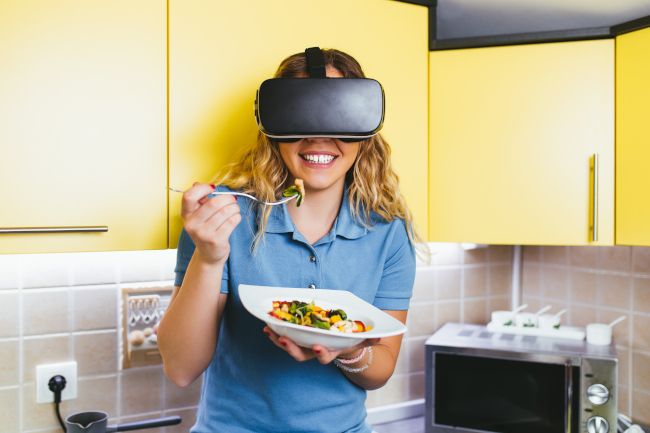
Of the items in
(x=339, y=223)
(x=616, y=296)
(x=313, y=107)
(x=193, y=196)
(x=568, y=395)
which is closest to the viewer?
(x=193, y=196)

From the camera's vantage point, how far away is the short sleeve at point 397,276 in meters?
1.19

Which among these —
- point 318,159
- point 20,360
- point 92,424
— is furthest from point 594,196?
point 20,360

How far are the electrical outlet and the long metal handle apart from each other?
1164 millimetres

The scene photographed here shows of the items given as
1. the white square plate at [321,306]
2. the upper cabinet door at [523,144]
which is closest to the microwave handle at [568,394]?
the upper cabinet door at [523,144]

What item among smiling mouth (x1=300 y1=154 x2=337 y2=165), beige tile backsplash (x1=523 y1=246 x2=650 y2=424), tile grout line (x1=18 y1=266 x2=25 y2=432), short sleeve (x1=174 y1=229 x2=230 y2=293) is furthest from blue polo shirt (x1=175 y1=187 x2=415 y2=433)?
beige tile backsplash (x1=523 y1=246 x2=650 y2=424)

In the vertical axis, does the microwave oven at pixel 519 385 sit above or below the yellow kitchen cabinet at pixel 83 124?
below

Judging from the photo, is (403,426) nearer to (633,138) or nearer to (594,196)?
(594,196)

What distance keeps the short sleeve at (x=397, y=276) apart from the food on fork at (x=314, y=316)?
232 mm

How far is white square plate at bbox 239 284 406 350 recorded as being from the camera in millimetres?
819

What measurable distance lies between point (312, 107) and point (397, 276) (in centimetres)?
40

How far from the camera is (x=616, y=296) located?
1.67 m

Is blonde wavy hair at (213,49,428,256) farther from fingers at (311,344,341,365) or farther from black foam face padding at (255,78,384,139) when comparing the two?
fingers at (311,344,341,365)

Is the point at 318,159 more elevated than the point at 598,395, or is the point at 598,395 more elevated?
the point at 318,159

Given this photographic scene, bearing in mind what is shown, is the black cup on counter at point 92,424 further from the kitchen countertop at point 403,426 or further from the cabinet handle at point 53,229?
the kitchen countertop at point 403,426
